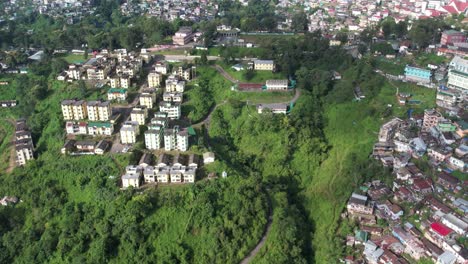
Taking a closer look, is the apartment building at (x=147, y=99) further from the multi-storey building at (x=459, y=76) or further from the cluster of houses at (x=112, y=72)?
the multi-storey building at (x=459, y=76)

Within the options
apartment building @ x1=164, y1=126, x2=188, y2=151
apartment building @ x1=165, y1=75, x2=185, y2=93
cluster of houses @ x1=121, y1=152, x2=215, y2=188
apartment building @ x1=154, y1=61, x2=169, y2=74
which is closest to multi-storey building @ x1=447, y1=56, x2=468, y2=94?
apartment building @ x1=165, y1=75, x2=185, y2=93

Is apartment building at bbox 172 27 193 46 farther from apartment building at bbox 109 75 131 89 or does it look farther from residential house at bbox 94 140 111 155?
residential house at bbox 94 140 111 155

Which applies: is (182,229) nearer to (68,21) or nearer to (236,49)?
(236,49)

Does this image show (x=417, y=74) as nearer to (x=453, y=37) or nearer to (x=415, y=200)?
(x=453, y=37)

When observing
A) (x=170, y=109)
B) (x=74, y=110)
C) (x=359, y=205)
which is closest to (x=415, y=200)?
(x=359, y=205)

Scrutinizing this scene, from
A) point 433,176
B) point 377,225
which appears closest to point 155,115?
point 377,225

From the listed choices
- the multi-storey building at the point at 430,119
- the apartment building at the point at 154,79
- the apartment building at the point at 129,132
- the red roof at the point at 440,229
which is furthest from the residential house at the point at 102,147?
the multi-storey building at the point at 430,119
